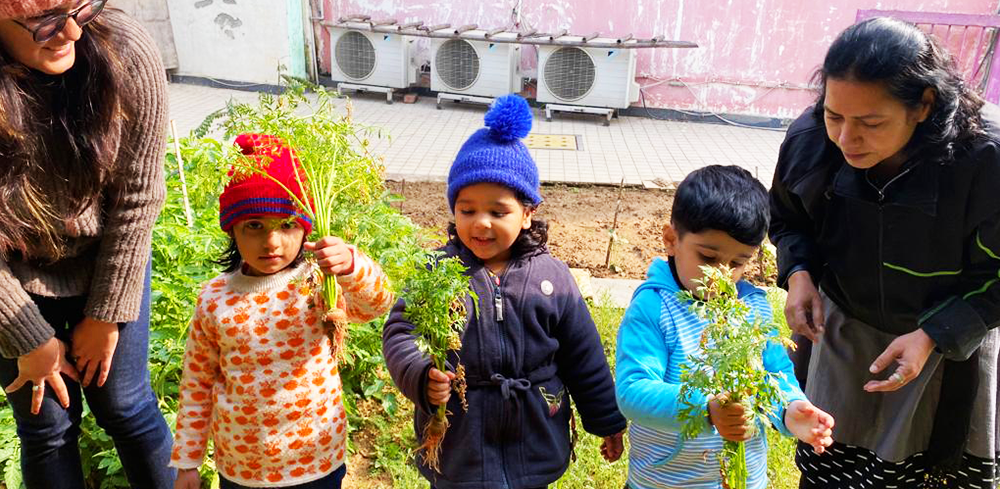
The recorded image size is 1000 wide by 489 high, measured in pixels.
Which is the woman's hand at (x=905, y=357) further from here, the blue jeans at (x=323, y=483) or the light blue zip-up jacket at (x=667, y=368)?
the blue jeans at (x=323, y=483)

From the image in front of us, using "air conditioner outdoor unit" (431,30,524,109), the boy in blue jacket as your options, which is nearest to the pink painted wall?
"air conditioner outdoor unit" (431,30,524,109)

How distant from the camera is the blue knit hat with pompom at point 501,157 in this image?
1.99 meters

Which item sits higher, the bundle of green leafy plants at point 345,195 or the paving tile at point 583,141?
the bundle of green leafy plants at point 345,195

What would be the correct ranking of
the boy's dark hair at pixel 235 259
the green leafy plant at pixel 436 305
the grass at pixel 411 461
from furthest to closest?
the grass at pixel 411 461, the boy's dark hair at pixel 235 259, the green leafy plant at pixel 436 305

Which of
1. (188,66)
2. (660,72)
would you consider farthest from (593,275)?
(188,66)

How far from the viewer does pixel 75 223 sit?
6.32 feet

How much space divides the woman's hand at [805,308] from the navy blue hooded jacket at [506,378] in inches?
25.1

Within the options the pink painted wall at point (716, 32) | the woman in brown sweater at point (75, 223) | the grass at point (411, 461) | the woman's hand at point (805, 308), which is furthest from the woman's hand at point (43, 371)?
the pink painted wall at point (716, 32)

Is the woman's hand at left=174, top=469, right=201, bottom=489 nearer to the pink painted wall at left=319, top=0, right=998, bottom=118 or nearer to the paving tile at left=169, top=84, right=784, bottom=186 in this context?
the paving tile at left=169, top=84, right=784, bottom=186

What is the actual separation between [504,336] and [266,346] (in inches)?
24.9

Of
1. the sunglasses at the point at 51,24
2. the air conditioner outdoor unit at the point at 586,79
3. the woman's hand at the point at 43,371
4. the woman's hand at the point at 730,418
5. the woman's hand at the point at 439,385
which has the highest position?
the sunglasses at the point at 51,24

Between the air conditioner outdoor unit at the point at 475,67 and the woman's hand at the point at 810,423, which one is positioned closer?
the woman's hand at the point at 810,423

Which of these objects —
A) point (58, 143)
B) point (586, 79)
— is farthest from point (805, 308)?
point (586, 79)

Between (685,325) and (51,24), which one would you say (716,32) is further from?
(51,24)
